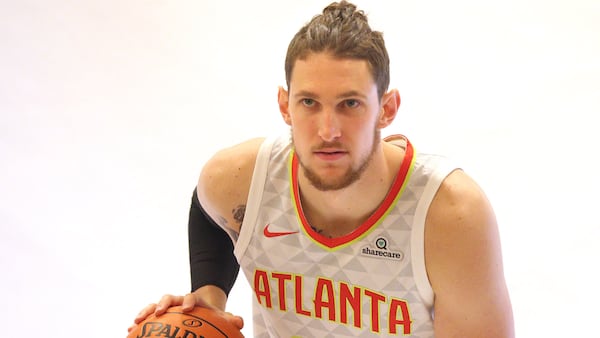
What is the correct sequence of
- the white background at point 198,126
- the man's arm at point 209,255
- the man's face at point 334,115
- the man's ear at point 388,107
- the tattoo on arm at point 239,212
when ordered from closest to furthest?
the man's face at point 334,115 < the man's ear at point 388,107 < the tattoo on arm at point 239,212 < the man's arm at point 209,255 < the white background at point 198,126

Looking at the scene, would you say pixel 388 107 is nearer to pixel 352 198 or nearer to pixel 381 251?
pixel 352 198

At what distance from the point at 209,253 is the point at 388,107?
2.32 feet

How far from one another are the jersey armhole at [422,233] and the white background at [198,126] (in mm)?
1053

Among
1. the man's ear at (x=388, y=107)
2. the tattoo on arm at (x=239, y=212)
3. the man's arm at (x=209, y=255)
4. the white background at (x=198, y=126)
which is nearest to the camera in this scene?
the man's ear at (x=388, y=107)

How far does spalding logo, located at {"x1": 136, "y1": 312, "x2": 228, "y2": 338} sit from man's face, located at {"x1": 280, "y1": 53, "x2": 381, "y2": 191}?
0.46 meters

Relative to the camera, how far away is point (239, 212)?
213 cm

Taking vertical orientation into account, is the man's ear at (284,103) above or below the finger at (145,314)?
above

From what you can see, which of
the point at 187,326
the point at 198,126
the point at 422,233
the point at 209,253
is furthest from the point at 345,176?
the point at 198,126

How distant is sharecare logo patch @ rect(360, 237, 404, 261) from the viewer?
1.93 metres

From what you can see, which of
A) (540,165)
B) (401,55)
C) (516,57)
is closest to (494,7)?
(516,57)

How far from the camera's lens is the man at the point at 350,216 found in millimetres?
1785

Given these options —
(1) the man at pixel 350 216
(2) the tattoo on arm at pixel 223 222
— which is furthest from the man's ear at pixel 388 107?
(2) the tattoo on arm at pixel 223 222

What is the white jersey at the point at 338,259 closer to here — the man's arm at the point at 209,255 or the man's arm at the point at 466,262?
the man's arm at the point at 466,262

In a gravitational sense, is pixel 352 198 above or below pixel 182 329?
above
